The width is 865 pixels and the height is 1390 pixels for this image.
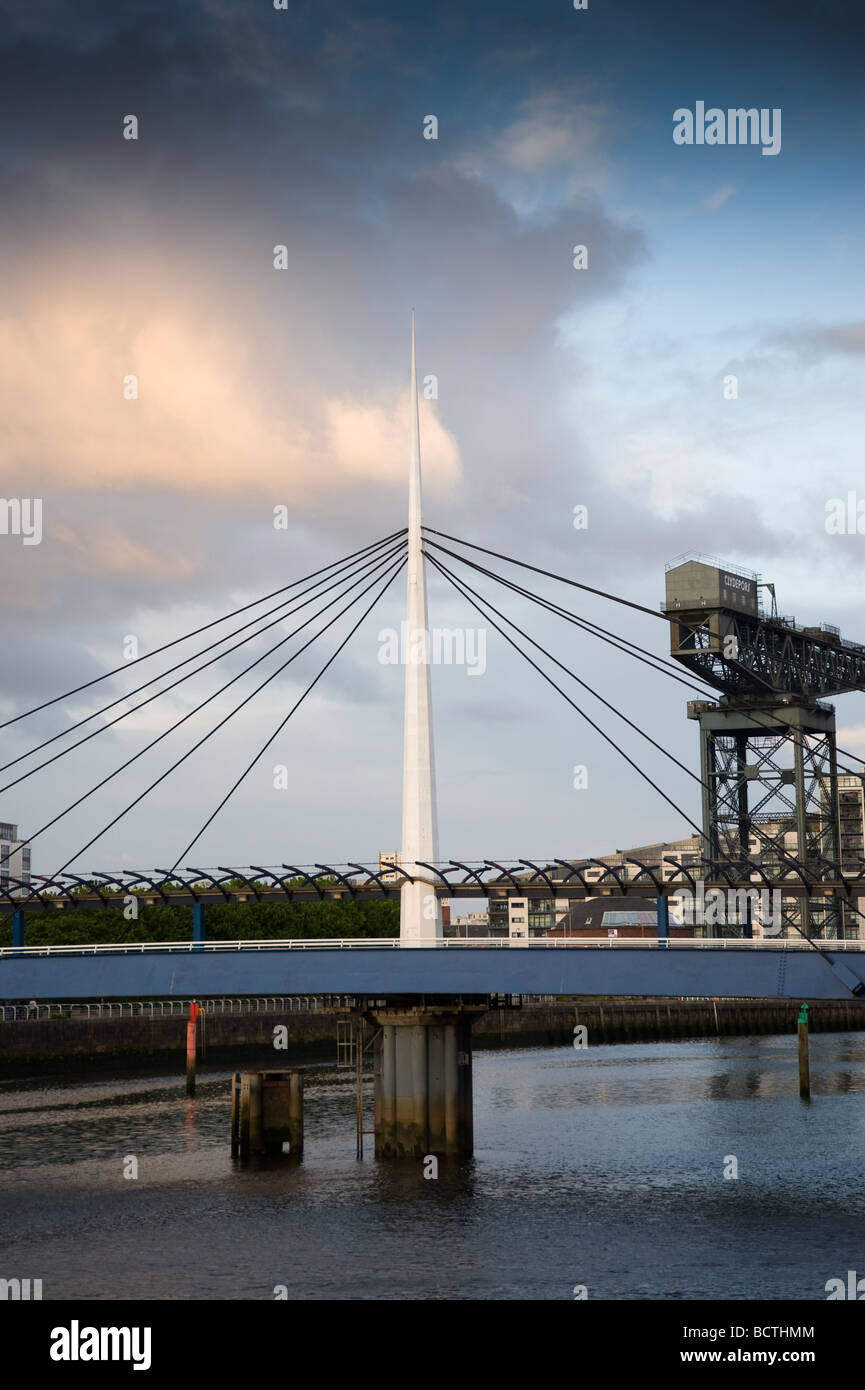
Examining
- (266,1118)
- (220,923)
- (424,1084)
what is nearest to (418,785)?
(424,1084)

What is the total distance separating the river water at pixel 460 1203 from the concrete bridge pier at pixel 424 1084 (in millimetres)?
1169

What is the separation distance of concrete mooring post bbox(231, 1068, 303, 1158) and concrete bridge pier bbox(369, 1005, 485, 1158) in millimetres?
2975

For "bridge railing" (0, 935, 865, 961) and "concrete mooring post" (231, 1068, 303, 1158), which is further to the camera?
"concrete mooring post" (231, 1068, 303, 1158)

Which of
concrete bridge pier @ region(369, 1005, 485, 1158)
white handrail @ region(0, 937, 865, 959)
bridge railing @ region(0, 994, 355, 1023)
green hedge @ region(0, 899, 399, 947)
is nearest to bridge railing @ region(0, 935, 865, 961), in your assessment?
white handrail @ region(0, 937, 865, 959)

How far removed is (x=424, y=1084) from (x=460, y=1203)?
9348 millimetres

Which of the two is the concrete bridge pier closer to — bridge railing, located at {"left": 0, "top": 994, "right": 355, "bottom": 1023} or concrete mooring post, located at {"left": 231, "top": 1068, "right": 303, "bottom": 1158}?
concrete mooring post, located at {"left": 231, "top": 1068, "right": 303, "bottom": 1158}

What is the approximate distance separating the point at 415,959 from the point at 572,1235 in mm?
13231

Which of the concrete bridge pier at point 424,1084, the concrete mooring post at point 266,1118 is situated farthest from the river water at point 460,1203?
the concrete bridge pier at point 424,1084

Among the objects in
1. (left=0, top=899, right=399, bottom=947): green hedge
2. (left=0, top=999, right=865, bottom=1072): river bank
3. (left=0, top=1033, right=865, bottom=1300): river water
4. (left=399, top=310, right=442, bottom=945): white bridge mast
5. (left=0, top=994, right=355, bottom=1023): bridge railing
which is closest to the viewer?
(left=0, top=1033, right=865, bottom=1300): river water

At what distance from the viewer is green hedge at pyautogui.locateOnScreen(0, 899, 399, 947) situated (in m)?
106

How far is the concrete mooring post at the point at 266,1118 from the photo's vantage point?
2157 inches

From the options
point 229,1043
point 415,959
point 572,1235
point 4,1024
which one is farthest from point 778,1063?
point 572,1235
